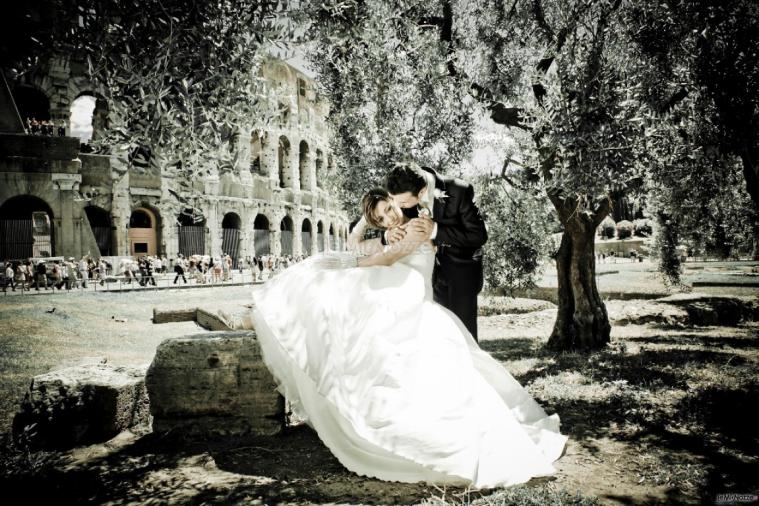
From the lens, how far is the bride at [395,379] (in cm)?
298

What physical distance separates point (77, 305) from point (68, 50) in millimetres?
14313

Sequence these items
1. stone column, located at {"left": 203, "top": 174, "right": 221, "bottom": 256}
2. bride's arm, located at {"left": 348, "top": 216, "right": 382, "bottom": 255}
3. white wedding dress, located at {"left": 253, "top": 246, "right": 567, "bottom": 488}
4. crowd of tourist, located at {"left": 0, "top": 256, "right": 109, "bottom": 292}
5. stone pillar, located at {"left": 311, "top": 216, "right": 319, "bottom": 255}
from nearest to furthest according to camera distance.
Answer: white wedding dress, located at {"left": 253, "top": 246, "right": 567, "bottom": 488} < bride's arm, located at {"left": 348, "top": 216, "right": 382, "bottom": 255} < crowd of tourist, located at {"left": 0, "top": 256, "right": 109, "bottom": 292} < stone column, located at {"left": 203, "top": 174, "right": 221, "bottom": 256} < stone pillar, located at {"left": 311, "top": 216, "right": 319, "bottom": 255}

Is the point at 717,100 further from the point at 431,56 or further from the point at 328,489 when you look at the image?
the point at 328,489

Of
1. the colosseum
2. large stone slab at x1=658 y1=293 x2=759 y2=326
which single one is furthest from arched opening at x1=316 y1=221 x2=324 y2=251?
large stone slab at x1=658 y1=293 x2=759 y2=326

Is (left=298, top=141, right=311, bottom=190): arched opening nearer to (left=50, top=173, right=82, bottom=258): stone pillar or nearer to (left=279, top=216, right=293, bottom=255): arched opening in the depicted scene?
(left=279, top=216, right=293, bottom=255): arched opening

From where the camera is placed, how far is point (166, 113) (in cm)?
360

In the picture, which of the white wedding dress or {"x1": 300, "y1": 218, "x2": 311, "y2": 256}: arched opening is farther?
{"x1": 300, "y1": 218, "x2": 311, "y2": 256}: arched opening

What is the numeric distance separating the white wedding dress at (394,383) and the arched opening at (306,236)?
3637 cm

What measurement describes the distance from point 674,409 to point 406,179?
4.03m

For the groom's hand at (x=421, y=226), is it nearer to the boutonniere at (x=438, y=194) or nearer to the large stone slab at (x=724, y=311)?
the boutonniere at (x=438, y=194)

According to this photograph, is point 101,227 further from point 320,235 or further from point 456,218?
point 456,218

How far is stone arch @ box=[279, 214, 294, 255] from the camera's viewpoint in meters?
37.1

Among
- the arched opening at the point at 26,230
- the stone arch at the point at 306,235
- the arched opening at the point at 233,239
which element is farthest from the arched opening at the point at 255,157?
the arched opening at the point at 26,230

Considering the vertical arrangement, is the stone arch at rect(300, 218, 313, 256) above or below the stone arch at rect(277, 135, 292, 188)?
below
